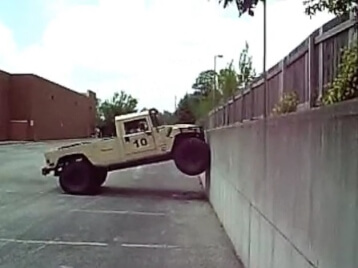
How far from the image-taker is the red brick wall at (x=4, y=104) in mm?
84500

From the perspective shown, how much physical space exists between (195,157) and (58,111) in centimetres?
8294

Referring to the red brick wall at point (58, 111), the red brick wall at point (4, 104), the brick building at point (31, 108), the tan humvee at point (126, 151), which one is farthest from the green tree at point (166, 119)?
the red brick wall at point (58, 111)

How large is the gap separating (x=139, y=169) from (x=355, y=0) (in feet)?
102

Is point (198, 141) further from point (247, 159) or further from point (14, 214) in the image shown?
point (247, 159)

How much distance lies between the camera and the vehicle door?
23562 millimetres

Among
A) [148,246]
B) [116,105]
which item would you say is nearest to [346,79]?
[148,246]

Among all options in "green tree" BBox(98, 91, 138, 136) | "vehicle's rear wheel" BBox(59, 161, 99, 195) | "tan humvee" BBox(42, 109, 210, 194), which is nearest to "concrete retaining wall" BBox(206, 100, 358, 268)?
"tan humvee" BBox(42, 109, 210, 194)

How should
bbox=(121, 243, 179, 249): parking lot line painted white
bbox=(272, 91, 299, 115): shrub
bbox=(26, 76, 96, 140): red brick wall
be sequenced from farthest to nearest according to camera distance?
bbox=(26, 76, 96, 140): red brick wall, bbox=(121, 243, 179, 249): parking lot line painted white, bbox=(272, 91, 299, 115): shrub

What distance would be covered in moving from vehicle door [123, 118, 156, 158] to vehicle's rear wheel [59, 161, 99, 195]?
1.39 m

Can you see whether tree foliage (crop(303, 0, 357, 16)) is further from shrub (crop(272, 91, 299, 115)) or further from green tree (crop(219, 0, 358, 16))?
shrub (crop(272, 91, 299, 115))

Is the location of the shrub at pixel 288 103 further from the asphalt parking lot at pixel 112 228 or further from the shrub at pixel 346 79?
the asphalt parking lot at pixel 112 228

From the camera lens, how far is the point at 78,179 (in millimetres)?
23609

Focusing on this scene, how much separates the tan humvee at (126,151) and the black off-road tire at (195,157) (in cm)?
3

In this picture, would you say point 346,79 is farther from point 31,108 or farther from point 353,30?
point 31,108
